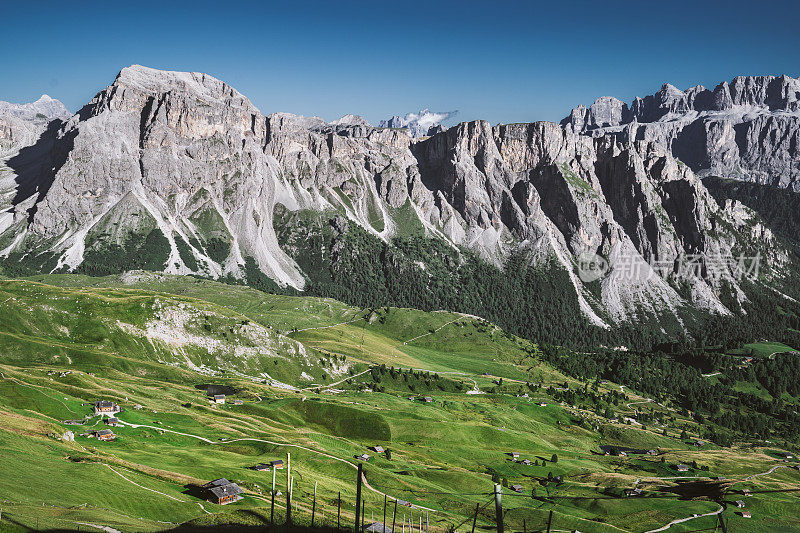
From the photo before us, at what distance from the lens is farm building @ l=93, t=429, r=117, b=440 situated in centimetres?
8919

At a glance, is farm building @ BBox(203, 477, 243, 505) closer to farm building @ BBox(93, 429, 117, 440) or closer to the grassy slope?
the grassy slope

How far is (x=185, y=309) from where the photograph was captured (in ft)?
648

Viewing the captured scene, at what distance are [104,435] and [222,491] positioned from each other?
33.8m

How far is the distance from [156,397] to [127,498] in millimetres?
74282

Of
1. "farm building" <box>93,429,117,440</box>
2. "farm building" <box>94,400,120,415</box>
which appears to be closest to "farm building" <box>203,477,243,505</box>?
"farm building" <box>93,429,117,440</box>

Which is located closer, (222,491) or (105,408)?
(222,491)

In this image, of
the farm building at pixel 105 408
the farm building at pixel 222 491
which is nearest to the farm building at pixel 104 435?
the farm building at pixel 105 408

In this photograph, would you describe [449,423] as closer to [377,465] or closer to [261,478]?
[377,465]

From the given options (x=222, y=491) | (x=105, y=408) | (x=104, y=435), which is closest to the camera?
(x=222, y=491)

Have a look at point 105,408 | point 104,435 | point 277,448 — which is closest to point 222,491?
point 104,435

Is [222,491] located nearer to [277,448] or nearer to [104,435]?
[104,435]

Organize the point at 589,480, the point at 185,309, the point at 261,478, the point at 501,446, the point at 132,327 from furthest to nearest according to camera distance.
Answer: the point at 185,309 < the point at 132,327 < the point at 501,446 < the point at 589,480 < the point at 261,478

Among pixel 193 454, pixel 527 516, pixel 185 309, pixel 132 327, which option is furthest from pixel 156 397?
pixel 527 516

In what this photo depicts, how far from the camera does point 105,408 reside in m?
105
